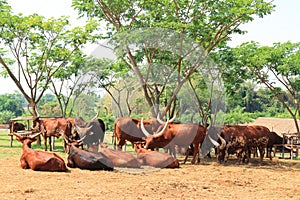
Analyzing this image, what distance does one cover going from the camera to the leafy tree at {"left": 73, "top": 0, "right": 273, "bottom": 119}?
16938mm

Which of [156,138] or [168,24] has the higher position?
[168,24]

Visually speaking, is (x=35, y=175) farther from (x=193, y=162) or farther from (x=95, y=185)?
(x=193, y=162)

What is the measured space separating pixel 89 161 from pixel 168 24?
651 cm

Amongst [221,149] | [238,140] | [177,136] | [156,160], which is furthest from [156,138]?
[238,140]

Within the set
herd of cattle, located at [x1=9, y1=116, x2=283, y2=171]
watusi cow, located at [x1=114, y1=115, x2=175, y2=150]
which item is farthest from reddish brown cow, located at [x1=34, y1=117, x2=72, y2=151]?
watusi cow, located at [x1=114, y1=115, x2=175, y2=150]

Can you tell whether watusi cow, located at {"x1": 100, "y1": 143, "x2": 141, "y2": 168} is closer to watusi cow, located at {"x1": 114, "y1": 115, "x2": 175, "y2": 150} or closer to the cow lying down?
the cow lying down

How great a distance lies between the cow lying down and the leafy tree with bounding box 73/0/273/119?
558 centimetres

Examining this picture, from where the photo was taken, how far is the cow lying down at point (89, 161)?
12672mm

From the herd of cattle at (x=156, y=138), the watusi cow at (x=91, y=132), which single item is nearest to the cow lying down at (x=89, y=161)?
the herd of cattle at (x=156, y=138)

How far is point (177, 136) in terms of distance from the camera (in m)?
16.0

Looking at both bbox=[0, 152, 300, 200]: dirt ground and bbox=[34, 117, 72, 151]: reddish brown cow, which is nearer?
bbox=[0, 152, 300, 200]: dirt ground

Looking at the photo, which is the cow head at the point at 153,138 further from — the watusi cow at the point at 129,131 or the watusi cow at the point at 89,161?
the watusi cow at the point at 89,161

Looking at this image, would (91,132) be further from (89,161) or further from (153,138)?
(89,161)

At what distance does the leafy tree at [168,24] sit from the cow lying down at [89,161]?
5577 millimetres
